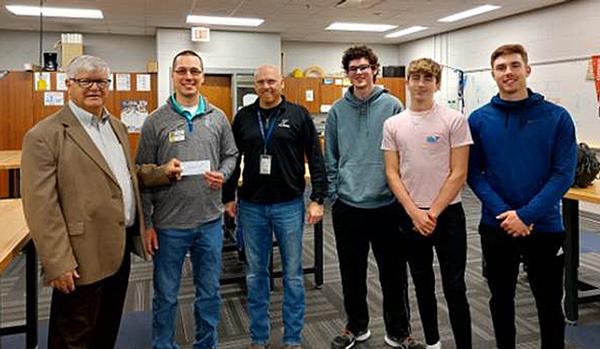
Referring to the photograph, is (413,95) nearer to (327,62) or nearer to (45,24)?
(45,24)

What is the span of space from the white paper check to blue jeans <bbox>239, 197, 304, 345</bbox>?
1.04 feet

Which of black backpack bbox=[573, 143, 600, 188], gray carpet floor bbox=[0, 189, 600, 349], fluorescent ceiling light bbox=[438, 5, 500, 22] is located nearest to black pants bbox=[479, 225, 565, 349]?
gray carpet floor bbox=[0, 189, 600, 349]

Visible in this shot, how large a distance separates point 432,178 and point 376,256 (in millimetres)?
583

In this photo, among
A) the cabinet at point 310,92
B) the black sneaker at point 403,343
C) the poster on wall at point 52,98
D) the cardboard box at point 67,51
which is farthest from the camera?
the cabinet at point 310,92

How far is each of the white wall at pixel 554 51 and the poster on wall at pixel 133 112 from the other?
219 inches

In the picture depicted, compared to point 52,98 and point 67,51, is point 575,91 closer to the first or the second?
point 52,98

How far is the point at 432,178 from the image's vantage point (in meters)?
2.18

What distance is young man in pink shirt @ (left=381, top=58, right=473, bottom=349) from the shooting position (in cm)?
214

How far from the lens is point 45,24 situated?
26.9ft

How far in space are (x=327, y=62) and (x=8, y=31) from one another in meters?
6.05

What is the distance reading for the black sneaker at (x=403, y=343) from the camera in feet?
8.37

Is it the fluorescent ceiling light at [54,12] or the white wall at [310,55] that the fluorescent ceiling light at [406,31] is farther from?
the fluorescent ceiling light at [54,12]

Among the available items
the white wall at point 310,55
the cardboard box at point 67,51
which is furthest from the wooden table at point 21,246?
the white wall at point 310,55

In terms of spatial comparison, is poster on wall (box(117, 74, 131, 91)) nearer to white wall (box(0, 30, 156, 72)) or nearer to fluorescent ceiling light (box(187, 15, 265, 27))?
fluorescent ceiling light (box(187, 15, 265, 27))
